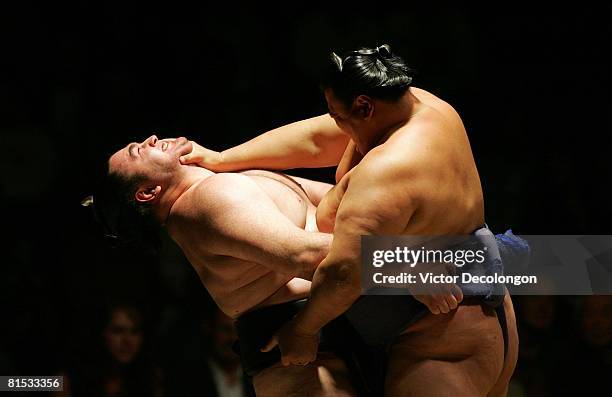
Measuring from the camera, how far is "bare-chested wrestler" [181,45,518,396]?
215cm

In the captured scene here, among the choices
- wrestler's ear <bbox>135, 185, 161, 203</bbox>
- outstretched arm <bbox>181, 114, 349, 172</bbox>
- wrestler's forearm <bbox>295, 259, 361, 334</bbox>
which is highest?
outstretched arm <bbox>181, 114, 349, 172</bbox>

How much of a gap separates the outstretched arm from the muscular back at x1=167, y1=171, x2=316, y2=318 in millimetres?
39

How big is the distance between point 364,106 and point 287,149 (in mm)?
379

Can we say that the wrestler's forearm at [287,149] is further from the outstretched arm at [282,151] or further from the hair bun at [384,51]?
the hair bun at [384,51]

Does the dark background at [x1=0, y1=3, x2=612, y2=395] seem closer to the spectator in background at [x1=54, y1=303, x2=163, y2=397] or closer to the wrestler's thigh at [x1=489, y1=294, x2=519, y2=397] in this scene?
the spectator in background at [x1=54, y1=303, x2=163, y2=397]

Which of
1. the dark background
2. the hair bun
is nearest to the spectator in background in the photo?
the dark background

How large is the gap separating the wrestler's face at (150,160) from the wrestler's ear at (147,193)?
0.07 ft

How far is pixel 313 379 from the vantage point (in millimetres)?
2389

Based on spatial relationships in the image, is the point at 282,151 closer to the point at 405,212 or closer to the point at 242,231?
the point at 242,231

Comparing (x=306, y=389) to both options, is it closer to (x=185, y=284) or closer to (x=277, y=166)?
(x=277, y=166)

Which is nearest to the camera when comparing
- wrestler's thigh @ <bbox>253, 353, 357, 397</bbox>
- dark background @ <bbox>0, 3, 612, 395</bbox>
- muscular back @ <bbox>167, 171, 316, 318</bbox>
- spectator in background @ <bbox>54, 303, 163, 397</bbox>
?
muscular back @ <bbox>167, 171, 316, 318</bbox>

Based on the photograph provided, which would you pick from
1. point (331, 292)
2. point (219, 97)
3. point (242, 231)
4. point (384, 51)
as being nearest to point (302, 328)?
point (331, 292)

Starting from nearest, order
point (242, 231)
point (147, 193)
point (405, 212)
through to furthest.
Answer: point (405, 212), point (242, 231), point (147, 193)

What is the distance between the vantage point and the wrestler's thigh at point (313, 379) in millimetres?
2381
